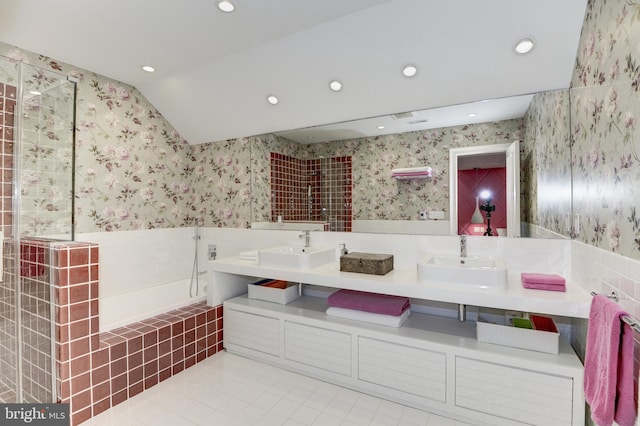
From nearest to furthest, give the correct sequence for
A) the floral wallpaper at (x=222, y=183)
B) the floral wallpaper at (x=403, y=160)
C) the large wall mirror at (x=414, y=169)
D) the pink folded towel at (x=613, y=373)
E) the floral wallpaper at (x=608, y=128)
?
the pink folded towel at (x=613, y=373), the floral wallpaper at (x=608, y=128), the large wall mirror at (x=414, y=169), the floral wallpaper at (x=403, y=160), the floral wallpaper at (x=222, y=183)

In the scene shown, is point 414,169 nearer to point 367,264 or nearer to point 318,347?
point 367,264

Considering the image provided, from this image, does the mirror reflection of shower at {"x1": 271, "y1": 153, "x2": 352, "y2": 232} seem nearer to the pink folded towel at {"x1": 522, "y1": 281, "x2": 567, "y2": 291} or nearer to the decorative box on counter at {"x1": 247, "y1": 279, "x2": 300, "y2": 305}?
the decorative box on counter at {"x1": 247, "y1": 279, "x2": 300, "y2": 305}

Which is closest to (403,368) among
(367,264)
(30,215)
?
(367,264)

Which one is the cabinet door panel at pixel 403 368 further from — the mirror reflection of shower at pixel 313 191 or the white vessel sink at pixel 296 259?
the mirror reflection of shower at pixel 313 191

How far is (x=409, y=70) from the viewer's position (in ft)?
7.40

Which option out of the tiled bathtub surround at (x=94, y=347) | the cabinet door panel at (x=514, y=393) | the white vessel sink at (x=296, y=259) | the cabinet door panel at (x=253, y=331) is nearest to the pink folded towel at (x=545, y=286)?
the cabinet door panel at (x=514, y=393)

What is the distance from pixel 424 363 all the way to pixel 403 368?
0.14 m

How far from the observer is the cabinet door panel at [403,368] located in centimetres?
192

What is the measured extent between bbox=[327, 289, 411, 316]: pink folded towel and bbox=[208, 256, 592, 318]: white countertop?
20cm

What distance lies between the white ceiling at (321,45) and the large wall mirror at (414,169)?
15 centimetres

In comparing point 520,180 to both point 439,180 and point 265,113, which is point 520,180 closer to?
point 439,180

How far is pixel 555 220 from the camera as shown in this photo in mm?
2086

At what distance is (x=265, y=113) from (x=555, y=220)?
253 cm

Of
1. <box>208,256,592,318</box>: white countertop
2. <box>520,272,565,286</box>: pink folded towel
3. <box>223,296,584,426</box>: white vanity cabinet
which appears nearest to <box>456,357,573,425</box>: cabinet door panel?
<box>223,296,584,426</box>: white vanity cabinet
